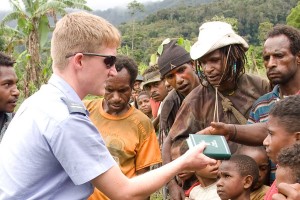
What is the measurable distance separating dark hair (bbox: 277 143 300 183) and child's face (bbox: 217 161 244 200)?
34.2 inches

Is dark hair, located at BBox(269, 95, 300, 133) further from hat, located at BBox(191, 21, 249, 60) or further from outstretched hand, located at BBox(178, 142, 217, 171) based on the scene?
hat, located at BBox(191, 21, 249, 60)

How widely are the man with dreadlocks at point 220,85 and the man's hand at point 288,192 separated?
1168 mm

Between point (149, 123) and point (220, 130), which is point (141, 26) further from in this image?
point (220, 130)

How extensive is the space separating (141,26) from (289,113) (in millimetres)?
67495

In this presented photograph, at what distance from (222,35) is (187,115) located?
0.60m

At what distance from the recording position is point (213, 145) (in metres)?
2.48

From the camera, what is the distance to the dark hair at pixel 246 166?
3004 millimetres

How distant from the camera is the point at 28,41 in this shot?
1819cm

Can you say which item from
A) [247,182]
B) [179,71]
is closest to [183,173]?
[247,182]

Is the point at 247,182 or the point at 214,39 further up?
the point at 214,39

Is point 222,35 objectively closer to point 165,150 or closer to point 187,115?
point 187,115

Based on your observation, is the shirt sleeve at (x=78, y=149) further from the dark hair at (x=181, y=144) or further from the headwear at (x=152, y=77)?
the headwear at (x=152, y=77)

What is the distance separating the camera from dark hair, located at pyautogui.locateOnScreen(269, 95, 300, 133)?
8.25ft

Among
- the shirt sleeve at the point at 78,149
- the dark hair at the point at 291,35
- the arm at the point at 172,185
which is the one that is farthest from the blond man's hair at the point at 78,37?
the arm at the point at 172,185
